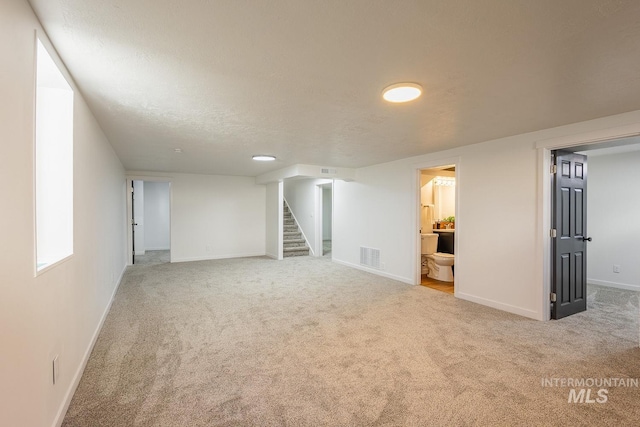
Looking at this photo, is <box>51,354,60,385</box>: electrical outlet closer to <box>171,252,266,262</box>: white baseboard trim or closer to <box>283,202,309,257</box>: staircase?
<box>171,252,266,262</box>: white baseboard trim

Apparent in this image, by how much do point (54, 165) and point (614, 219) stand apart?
728 cm

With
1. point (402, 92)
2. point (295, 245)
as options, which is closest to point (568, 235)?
point (402, 92)

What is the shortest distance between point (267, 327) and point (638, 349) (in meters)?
3.46

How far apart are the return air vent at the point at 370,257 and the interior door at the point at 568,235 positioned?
2857 mm

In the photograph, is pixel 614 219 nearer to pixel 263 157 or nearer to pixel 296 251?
pixel 263 157

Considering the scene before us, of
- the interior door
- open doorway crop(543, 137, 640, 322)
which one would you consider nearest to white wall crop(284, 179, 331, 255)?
the interior door

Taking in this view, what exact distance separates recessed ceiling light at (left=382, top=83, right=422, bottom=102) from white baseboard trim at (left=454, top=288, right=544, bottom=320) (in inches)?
114

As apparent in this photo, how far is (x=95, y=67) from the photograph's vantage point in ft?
6.47

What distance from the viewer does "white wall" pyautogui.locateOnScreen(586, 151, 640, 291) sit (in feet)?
15.6

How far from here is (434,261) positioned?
5.57 metres

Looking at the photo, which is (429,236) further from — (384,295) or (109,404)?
(109,404)

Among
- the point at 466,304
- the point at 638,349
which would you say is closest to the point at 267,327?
the point at 466,304

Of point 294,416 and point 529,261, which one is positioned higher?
point 529,261

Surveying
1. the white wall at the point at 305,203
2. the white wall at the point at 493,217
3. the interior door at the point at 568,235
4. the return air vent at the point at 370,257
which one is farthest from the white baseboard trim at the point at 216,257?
the interior door at the point at 568,235
